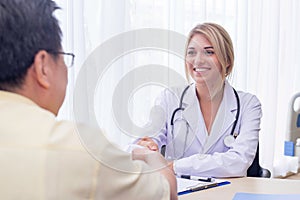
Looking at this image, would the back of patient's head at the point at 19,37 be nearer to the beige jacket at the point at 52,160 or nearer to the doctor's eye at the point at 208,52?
the beige jacket at the point at 52,160

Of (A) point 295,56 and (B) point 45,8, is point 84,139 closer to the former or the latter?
(B) point 45,8

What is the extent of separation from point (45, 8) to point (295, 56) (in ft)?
9.50

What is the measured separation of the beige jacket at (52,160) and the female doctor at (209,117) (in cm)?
97

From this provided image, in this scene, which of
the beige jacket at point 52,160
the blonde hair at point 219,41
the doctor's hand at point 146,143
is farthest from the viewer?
the blonde hair at point 219,41

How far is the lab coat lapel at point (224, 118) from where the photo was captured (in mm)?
1823

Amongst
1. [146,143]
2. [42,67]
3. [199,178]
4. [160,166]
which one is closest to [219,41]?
[199,178]

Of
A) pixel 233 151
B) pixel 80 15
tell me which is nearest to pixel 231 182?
pixel 233 151

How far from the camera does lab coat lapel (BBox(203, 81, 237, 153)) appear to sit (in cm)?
182

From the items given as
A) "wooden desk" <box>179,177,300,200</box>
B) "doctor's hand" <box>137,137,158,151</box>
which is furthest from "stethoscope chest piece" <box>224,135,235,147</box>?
"doctor's hand" <box>137,137,158,151</box>

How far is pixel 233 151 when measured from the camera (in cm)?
167

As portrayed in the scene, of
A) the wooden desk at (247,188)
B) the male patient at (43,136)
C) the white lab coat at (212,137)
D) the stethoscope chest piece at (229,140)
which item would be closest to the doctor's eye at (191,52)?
the white lab coat at (212,137)

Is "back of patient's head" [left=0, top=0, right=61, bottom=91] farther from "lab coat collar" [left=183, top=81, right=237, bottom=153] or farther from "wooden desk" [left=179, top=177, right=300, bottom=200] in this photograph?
"lab coat collar" [left=183, top=81, right=237, bottom=153]

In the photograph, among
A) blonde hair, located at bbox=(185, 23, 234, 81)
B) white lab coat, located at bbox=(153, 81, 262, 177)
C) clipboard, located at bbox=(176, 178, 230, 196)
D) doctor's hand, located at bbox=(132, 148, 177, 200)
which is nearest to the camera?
doctor's hand, located at bbox=(132, 148, 177, 200)

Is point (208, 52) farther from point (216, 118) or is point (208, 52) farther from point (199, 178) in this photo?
point (199, 178)
